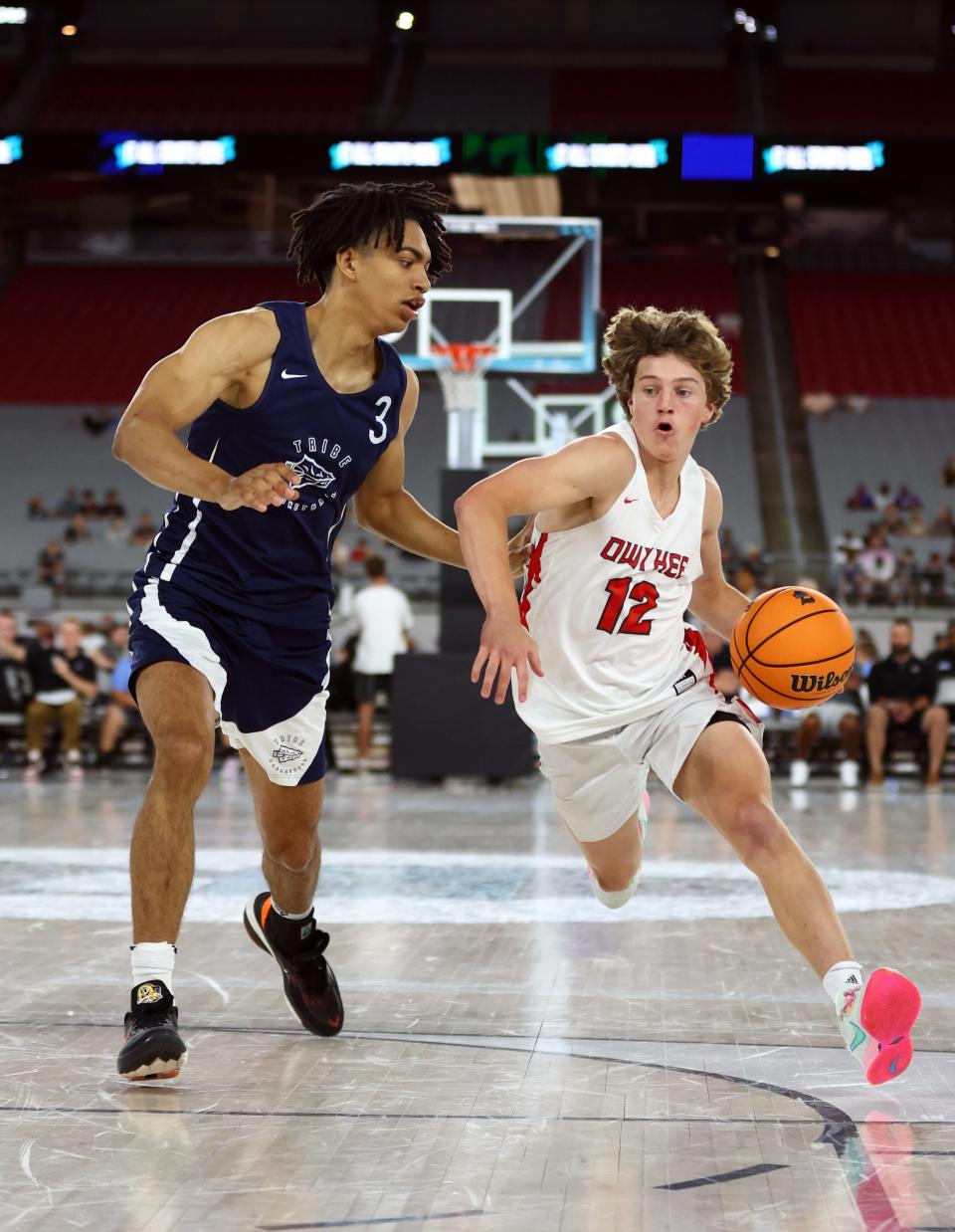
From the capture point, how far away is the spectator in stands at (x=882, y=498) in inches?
922

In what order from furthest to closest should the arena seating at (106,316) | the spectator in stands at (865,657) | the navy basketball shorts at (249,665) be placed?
the arena seating at (106,316), the spectator in stands at (865,657), the navy basketball shorts at (249,665)

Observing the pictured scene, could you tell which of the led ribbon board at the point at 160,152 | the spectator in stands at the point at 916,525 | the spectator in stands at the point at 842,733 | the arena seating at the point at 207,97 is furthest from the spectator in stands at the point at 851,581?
the arena seating at the point at 207,97

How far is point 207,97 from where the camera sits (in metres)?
28.6

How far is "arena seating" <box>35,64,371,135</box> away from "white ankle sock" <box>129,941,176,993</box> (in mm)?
25393

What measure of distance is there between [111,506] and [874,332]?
45.2ft

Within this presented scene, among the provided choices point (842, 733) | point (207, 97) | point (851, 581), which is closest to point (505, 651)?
point (842, 733)

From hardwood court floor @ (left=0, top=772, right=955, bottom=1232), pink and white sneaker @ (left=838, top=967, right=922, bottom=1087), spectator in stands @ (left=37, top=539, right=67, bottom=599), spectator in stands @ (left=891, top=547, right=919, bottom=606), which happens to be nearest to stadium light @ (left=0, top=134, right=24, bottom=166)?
spectator in stands @ (left=37, top=539, right=67, bottom=599)

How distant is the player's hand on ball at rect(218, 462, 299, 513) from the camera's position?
11.9 ft

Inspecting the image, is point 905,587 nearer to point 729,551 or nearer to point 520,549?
point 729,551

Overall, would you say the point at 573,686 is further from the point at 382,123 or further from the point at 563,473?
the point at 382,123

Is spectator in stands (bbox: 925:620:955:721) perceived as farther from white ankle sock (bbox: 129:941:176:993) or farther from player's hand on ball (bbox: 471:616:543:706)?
white ankle sock (bbox: 129:941:176:993)

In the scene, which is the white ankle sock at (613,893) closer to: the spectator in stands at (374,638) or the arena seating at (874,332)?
the spectator in stands at (374,638)

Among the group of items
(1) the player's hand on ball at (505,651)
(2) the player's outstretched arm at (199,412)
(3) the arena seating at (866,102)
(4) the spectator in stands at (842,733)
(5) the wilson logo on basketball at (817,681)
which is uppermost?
(3) the arena seating at (866,102)

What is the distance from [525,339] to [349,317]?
1166cm
